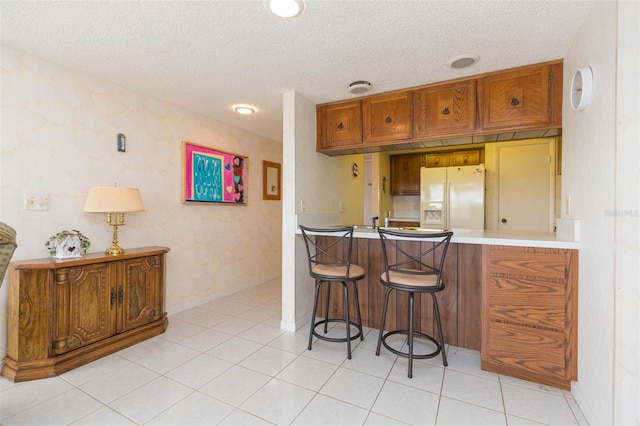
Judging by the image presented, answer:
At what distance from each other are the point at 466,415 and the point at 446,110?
2257mm

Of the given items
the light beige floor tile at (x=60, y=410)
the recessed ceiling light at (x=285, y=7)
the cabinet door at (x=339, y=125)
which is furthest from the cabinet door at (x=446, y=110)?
the light beige floor tile at (x=60, y=410)

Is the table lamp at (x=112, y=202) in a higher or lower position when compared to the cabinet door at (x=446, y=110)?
lower

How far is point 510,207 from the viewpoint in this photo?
4148mm

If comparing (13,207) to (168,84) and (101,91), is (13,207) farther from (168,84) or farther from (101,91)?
(168,84)

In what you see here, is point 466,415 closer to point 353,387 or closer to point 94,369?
point 353,387

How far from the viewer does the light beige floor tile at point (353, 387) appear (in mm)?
1695

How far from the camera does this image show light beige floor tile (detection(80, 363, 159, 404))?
1741 millimetres

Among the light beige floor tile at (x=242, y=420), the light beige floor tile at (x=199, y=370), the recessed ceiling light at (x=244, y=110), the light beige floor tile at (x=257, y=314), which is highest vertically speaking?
the recessed ceiling light at (x=244, y=110)

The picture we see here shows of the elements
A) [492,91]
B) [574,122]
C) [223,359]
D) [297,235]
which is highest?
[492,91]

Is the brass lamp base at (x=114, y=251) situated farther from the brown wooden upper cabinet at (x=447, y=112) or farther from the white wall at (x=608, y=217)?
the white wall at (x=608, y=217)

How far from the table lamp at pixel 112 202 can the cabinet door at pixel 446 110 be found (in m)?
2.57

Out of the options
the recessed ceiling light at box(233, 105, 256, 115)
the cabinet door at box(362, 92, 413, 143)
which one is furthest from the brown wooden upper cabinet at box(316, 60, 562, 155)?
the recessed ceiling light at box(233, 105, 256, 115)

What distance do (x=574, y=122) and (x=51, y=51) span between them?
12.1ft

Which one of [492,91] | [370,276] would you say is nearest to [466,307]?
[370,276]
